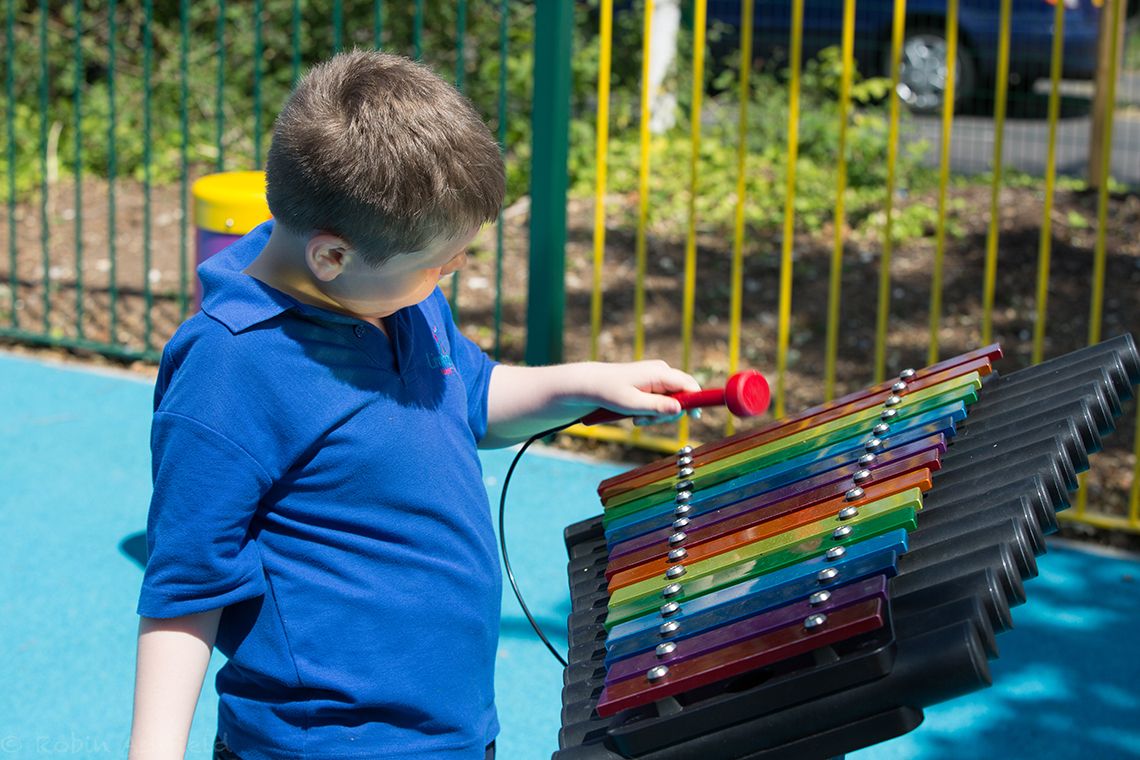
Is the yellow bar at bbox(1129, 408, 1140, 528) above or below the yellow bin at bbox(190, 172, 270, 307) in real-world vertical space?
below

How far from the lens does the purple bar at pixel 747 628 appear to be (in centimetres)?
148

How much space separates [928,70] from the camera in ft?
34.6

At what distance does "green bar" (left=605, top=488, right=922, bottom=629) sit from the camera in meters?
1.67

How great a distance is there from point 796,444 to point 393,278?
2.35ft

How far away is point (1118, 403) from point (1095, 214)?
516cm

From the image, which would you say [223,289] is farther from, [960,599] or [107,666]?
[107,666]

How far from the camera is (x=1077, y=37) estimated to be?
32.5 ft

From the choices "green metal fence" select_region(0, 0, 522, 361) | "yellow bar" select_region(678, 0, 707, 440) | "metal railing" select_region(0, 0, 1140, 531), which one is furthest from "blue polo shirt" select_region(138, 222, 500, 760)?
"green metal fence" select_region(0, 0, 522, 361)

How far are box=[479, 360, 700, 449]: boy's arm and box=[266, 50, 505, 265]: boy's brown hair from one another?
0.44 m

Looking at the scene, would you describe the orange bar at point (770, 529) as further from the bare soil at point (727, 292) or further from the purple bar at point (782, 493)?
the bare soil at point (727, 292)

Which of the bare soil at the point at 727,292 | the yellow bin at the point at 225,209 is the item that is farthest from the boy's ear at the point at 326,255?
the bare soil at the point at 727,292

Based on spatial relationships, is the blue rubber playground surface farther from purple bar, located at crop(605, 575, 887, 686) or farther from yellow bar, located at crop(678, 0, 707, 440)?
purple bar, located at crop(605, 575, 887, 686)

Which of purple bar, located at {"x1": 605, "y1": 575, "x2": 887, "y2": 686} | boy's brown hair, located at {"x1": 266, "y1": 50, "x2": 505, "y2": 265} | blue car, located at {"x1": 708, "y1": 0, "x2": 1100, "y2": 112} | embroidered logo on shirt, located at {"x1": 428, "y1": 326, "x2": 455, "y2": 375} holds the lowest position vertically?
purple bar, located at {"x1": 605, "y1": 575, "x2": 887, "y2": 686}

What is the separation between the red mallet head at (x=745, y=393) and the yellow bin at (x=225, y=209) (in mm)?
2162
